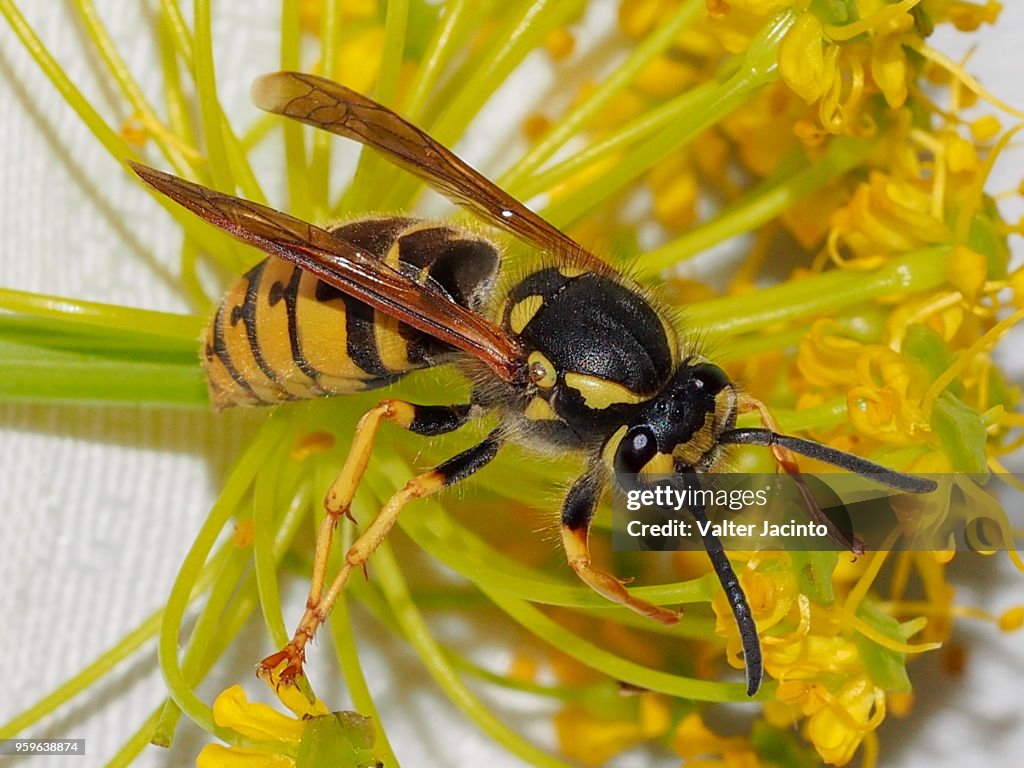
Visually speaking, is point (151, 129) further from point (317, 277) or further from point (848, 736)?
point (848, 736)

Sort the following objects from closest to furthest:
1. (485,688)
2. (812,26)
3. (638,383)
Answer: (638,383), (812,26), (485,688)

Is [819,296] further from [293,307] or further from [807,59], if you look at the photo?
[293,307]

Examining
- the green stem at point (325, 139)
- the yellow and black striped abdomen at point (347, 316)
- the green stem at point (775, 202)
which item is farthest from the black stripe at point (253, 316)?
the green stem at point (775, 202)

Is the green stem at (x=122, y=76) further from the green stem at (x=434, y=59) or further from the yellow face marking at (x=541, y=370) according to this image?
the yellow face marking at (x=541, y=370)

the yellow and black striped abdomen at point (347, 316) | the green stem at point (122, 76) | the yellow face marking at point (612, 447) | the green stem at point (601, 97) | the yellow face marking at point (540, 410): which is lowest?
the yellow face marking at point (612, 447)

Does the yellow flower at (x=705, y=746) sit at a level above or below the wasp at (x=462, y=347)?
below

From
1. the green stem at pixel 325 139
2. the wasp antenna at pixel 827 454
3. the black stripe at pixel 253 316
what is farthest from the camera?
the green stem at pixel 325 139

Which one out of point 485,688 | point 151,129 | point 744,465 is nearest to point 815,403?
point 744,465

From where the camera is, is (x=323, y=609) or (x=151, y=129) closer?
(x=323, y=609)
